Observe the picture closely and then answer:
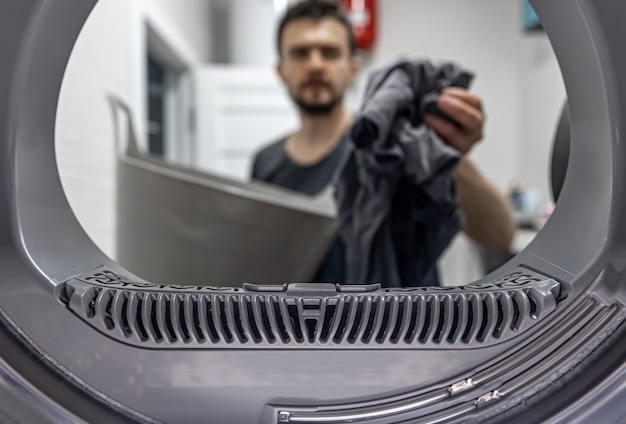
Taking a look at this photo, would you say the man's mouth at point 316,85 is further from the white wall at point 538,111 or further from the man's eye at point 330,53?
the white wall at point 538,111

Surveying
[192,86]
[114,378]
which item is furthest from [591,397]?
[192,86]

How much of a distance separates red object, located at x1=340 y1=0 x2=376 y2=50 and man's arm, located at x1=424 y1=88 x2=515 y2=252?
66.3 inches

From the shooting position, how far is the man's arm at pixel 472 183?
0.56 meters

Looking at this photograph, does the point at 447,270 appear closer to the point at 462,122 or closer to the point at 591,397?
the point at 462,122

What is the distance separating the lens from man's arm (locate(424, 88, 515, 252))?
1.83 ft

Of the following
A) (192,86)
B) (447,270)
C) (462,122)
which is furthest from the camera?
(192,86)

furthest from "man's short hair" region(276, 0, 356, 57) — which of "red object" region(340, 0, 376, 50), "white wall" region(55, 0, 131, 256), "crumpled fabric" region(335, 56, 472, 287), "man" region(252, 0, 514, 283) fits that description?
"red object" region(340, 0, 376, 50)

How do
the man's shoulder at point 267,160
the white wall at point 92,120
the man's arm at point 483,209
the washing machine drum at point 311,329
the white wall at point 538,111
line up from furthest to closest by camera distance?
the white wall at point 538,111
the man's shoulder at point 267,160
the white wall at point 92,120
the man's arm at point 483,209
the washing machine drum at point 311,329

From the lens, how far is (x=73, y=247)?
0.29 metres

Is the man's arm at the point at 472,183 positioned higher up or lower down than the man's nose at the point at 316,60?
lower down

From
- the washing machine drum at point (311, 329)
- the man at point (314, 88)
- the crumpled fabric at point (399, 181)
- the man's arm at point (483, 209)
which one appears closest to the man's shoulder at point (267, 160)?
the man at point (314, 88)

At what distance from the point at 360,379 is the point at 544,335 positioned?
0.08 meters

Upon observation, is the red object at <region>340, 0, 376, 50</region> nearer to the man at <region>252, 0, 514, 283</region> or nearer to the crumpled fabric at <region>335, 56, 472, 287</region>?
the man at <region>252, 0, 514, 283</region>

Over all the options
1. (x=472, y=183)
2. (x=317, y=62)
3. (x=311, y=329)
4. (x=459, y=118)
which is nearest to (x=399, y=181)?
(x=459, y=118)
